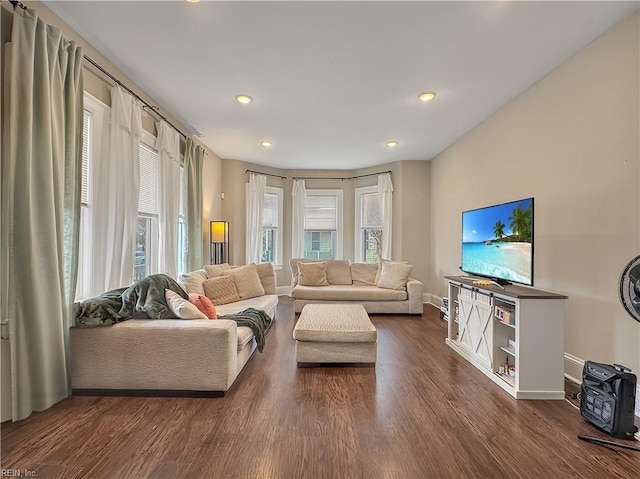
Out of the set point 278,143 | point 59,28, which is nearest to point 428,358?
point 278,143

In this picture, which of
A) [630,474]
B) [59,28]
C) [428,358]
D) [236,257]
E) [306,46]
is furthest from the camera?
[236,257]

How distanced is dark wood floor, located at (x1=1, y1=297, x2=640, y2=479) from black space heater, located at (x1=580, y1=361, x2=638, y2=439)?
0.36ft

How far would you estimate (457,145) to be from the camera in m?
4.98

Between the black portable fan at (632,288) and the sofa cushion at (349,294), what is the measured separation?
3535 mm

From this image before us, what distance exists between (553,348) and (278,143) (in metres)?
4.34

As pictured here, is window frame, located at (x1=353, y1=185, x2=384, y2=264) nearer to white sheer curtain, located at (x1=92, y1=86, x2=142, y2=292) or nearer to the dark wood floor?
the dark wood floor

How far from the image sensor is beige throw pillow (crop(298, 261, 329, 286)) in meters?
5.72

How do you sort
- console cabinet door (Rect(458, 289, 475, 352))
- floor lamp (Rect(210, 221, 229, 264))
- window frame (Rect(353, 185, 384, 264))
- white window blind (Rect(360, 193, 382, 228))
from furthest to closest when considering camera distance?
1. window frame (Rect(353, 185, 384, 264))
2. white window blind (Rect(360, 193, 382, 228))
3. floor lamp (Rect(210, 221, 229, 264))
4. console cabinet door (Rect(458, 289, 475, 352))

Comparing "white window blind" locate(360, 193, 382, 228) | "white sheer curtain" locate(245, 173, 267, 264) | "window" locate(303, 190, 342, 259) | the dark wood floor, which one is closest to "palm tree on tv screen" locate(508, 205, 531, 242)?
the dark wood floor

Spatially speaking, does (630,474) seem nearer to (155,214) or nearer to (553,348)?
(553,348)

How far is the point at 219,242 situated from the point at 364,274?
2.68 metres

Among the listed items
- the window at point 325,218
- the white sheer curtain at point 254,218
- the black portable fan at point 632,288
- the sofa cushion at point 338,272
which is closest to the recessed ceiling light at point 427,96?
the black portable fan at point 632,288

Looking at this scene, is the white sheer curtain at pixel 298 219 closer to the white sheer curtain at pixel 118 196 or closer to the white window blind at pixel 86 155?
the white sheer curtain at pixel 118 196

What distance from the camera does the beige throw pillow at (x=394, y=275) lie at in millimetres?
5402
